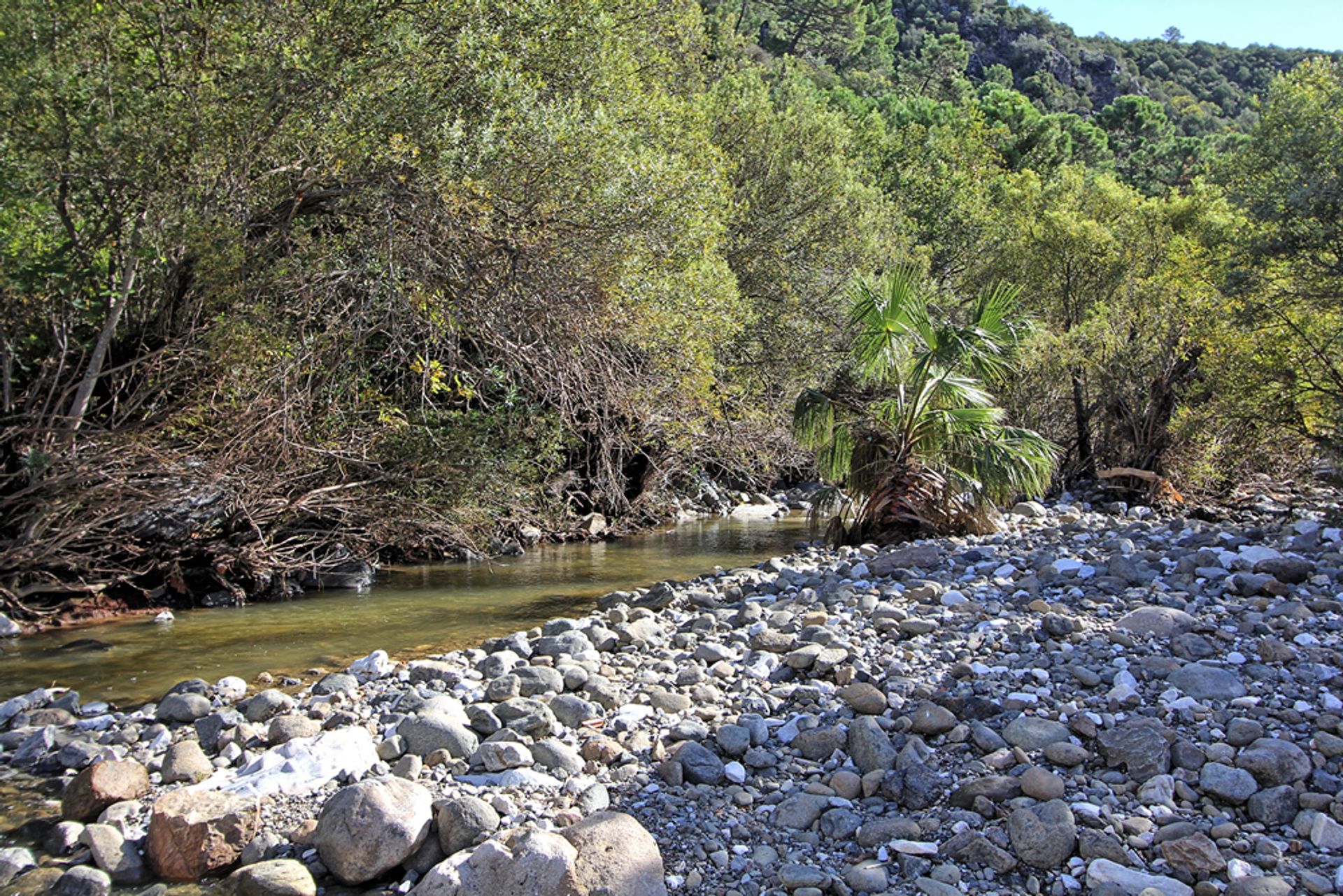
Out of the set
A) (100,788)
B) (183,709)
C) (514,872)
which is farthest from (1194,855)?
(183,709)

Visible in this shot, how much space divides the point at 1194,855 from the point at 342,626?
702 centimetres

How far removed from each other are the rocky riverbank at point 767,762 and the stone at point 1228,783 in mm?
11

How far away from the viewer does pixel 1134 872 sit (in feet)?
11.4

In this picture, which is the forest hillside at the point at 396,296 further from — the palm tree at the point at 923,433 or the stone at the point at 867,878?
the stone at the point at 867,878

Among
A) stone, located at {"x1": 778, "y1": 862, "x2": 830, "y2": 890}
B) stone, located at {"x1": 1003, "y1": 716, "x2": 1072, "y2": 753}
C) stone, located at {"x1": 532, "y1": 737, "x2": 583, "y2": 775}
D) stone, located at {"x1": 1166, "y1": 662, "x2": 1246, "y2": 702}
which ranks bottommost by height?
stone, located at {"x1": 778, "y1": 862, "x2": 830, "y2": 890}

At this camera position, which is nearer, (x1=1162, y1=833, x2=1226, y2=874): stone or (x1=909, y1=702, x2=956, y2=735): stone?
(x1=1162, y1=833, x2=1226, y2=874): stone

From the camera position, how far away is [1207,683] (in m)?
4.98

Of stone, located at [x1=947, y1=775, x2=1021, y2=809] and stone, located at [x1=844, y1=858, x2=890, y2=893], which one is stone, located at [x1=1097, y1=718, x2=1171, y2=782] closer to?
stone, located at [x1=947, y1=775, x2=1021, y2=809]

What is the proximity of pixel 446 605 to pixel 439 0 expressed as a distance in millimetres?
5758

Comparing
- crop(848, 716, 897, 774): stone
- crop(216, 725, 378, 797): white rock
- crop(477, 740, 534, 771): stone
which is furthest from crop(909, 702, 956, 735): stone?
crop(216, 725, 378, 797): white rock

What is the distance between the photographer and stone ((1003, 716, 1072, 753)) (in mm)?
4469

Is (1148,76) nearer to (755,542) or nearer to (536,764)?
(755,542)

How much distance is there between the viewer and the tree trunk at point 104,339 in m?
7.74

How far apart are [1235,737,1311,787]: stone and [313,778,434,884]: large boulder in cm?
358
